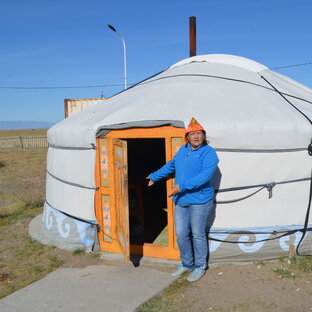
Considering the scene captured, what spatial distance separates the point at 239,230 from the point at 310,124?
58.7 inches

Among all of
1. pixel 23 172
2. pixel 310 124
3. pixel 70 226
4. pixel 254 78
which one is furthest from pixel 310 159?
pixel 23 172

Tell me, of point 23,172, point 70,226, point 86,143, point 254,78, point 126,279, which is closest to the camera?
point 126,279

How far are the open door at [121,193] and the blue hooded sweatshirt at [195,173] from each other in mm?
609

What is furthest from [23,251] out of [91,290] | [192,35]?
[192,35]

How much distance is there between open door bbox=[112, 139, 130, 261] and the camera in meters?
3.95

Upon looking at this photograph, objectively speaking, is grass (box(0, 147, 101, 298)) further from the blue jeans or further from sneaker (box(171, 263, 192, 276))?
the blue jeans

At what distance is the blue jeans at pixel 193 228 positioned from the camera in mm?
3586

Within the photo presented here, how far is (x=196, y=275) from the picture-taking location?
3742 millimetres

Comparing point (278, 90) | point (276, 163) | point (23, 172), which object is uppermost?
point (278, 90)

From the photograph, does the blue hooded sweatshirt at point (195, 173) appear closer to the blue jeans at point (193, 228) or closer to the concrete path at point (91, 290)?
the blue jeans at point (193, 228)

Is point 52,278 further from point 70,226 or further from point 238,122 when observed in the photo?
point 238,122

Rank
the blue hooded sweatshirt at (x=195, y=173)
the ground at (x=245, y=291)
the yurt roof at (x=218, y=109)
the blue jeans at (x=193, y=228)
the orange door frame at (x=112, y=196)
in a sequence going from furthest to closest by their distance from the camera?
the orange door frame at (x=112, y=196)
the yurt roof at (x=218, y=109)
the blue jeans at (x=193, y=228)
the blue hooded sweatshirt at (x=195, y=173)
the ground at (x=245, y=291)

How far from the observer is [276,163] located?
13.4ft

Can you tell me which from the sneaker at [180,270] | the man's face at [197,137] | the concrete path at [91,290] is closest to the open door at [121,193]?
the concrete path at [91,290]
